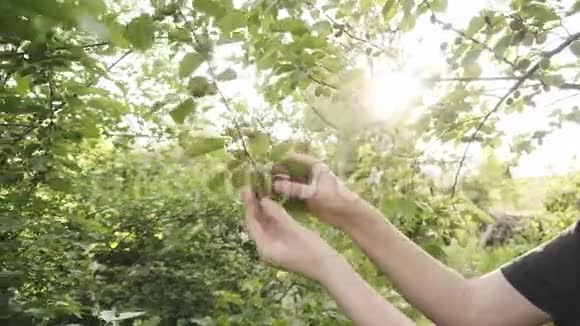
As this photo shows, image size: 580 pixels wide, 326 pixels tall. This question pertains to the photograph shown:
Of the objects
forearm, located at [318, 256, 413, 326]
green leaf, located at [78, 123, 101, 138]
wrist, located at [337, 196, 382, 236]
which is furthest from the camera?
green leaf, located at [78, 123, 101, 138]

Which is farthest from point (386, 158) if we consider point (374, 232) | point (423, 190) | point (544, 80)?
point (374, 232)

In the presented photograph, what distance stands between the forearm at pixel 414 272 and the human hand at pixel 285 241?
0.26m

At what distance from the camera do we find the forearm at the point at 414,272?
1.40 meters

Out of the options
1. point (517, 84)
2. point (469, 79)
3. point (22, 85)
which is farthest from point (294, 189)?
point (517, 84)

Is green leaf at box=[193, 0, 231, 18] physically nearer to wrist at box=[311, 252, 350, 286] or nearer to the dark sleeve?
wrist at box=[311, 252, 350, 286]

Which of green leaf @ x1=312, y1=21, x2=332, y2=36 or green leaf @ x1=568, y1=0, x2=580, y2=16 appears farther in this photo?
green leaf @ x1=312, y1=21, x2=332, y2=36

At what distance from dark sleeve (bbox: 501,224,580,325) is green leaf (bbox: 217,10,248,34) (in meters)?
0.73

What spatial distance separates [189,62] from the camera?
1187 millimetres

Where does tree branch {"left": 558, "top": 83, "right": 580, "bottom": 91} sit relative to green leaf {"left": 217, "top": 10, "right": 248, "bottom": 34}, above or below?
above

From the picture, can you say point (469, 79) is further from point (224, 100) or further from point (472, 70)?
point (224, 100)

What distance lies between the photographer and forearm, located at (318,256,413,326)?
1.13 metres

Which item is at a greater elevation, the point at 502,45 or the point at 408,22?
the point at 408,22

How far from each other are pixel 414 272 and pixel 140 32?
2.34 feet

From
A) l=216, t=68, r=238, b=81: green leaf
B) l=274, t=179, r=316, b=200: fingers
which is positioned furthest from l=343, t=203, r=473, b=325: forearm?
l=216, t=68, r=238, b=81: green leaf
